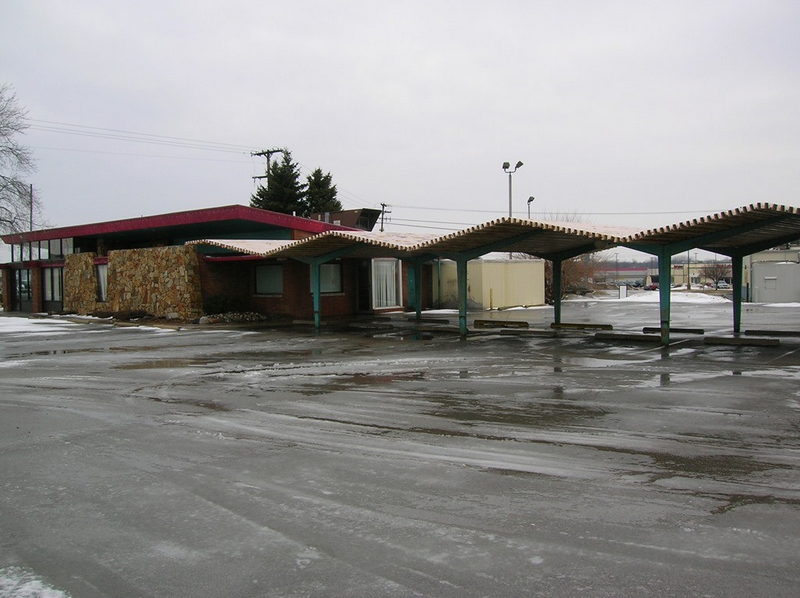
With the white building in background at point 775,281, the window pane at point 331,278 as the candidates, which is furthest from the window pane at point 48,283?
the white building in background at point 775,281

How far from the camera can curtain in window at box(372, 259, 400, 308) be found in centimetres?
2988

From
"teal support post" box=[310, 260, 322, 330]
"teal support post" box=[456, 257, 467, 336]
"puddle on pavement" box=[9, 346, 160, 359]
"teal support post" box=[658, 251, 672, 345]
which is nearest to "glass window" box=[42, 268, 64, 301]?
"teal support post" box=[310, 260, 322, 330]

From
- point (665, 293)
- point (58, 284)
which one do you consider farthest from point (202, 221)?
point (665, 293)

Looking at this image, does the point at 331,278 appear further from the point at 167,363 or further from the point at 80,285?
the point at 167,363

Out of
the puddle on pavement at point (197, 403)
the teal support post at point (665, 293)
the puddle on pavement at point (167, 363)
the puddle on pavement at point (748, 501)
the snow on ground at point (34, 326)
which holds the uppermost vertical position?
the teal support post at point (665, 293)

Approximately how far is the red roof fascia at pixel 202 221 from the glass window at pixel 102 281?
2192mm

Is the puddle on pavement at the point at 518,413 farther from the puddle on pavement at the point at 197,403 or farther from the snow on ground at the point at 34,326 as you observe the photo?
the snow on ground at the point at 34,326

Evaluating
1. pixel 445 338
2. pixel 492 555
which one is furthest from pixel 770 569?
pixel 445 338

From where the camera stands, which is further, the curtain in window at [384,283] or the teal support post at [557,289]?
the curtain in window at [384,283]

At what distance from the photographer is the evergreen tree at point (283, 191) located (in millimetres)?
58500

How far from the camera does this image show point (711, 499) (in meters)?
5.17

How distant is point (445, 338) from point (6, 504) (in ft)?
47.7

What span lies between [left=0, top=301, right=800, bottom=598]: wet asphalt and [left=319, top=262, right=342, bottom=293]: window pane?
1532cm

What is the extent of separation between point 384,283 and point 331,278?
3.39 meters
